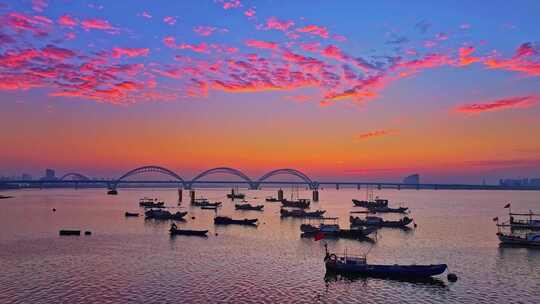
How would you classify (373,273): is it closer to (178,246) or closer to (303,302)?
(303,302)

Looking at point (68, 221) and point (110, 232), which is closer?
point (110, 232)

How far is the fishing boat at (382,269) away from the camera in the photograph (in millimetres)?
46844

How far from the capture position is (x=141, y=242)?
71.2 meters

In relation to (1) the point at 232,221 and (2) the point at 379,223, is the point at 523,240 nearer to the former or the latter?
(2) the point at 379,223

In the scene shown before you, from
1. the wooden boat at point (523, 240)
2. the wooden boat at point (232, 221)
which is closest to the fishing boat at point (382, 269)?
the wooden boat at point (523, 240)

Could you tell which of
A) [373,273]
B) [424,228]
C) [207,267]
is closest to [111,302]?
[207,267]

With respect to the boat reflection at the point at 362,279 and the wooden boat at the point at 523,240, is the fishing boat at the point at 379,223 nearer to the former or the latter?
the wooden boat at the point at 523,240

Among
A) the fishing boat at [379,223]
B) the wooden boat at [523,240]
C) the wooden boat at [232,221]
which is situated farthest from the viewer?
the wooden boat at [232,221]

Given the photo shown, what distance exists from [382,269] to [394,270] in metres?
1.20

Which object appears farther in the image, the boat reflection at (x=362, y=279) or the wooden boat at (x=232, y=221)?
the wooden boat at (x=232, y=221)

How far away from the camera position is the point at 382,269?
156 feet

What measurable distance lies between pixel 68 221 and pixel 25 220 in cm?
1003

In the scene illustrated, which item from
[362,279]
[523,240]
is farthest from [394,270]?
[523,240]

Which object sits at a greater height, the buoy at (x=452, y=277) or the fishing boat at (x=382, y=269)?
the fishing boat at (x=382, y=269)
